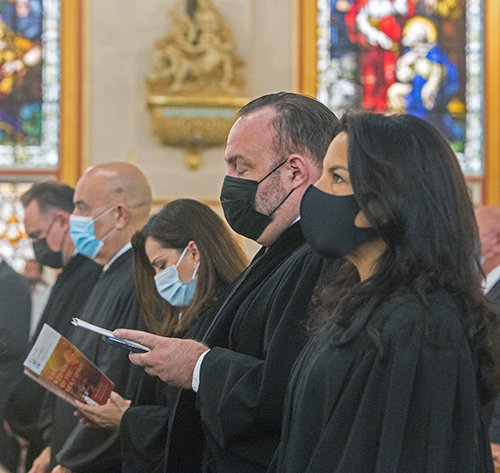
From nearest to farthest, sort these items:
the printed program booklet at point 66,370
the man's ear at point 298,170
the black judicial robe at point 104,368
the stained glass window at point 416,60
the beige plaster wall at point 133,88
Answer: the man's ear at point 298,170, the printed program booklet at point 66,370, the black judicial robe at point 104,368, the beige plaster wall at point 133,88, the stained glass window at point 416,60

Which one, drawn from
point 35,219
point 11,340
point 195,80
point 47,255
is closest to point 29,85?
point 195,80

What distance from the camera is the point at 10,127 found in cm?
A: 768

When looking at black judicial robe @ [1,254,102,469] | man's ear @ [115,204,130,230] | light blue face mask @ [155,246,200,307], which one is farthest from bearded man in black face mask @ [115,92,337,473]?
black judicial robe @ [1,254,102,469]

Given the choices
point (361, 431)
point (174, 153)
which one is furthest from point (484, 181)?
point (361, 431)

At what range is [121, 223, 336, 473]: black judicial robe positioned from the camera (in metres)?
1.80

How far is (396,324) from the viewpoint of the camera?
1.38 m

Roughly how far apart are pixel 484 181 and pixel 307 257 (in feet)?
21.4

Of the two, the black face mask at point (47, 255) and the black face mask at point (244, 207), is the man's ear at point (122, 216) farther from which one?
the black face mask at point (244, 207)

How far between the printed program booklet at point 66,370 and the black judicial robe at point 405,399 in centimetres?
138

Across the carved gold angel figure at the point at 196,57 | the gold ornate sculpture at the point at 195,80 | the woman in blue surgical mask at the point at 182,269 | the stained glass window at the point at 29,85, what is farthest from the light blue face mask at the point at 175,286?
the stained glass window at the point at 29,85

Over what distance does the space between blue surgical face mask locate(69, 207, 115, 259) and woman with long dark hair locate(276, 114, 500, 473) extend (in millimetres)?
2304

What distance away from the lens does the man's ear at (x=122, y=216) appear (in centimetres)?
371

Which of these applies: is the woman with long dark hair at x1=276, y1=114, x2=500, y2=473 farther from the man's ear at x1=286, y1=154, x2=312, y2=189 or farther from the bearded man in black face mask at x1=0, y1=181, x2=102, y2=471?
the bearded man in black face mask at x1=0, y1=181, x2=102, y2=471

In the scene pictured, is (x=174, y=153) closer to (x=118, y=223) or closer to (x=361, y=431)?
(x=118, y=223)
